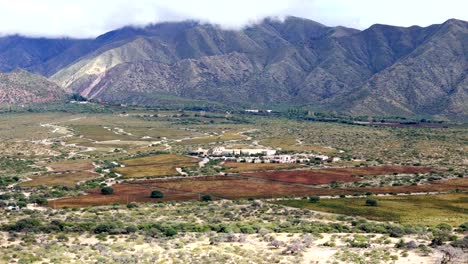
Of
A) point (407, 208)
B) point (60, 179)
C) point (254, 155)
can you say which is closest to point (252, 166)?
point (254, 155)

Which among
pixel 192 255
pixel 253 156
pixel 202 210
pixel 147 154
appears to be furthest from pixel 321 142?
pixel 192 255

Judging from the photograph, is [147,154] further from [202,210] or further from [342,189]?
[202,210]

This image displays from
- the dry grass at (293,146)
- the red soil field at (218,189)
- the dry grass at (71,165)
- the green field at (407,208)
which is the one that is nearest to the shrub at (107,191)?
the red soil field at (218,189)

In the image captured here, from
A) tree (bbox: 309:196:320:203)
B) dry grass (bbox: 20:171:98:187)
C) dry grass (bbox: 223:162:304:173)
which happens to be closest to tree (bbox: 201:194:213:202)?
tree (bbox: 309:196:320:203)

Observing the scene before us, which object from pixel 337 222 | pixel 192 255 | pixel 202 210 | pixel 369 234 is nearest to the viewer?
pixel 192 255

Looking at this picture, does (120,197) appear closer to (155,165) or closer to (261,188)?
(261,188)

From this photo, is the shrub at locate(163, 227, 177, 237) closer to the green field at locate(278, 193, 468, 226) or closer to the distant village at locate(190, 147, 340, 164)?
the green field at locate(278, 193, 468, 226)
